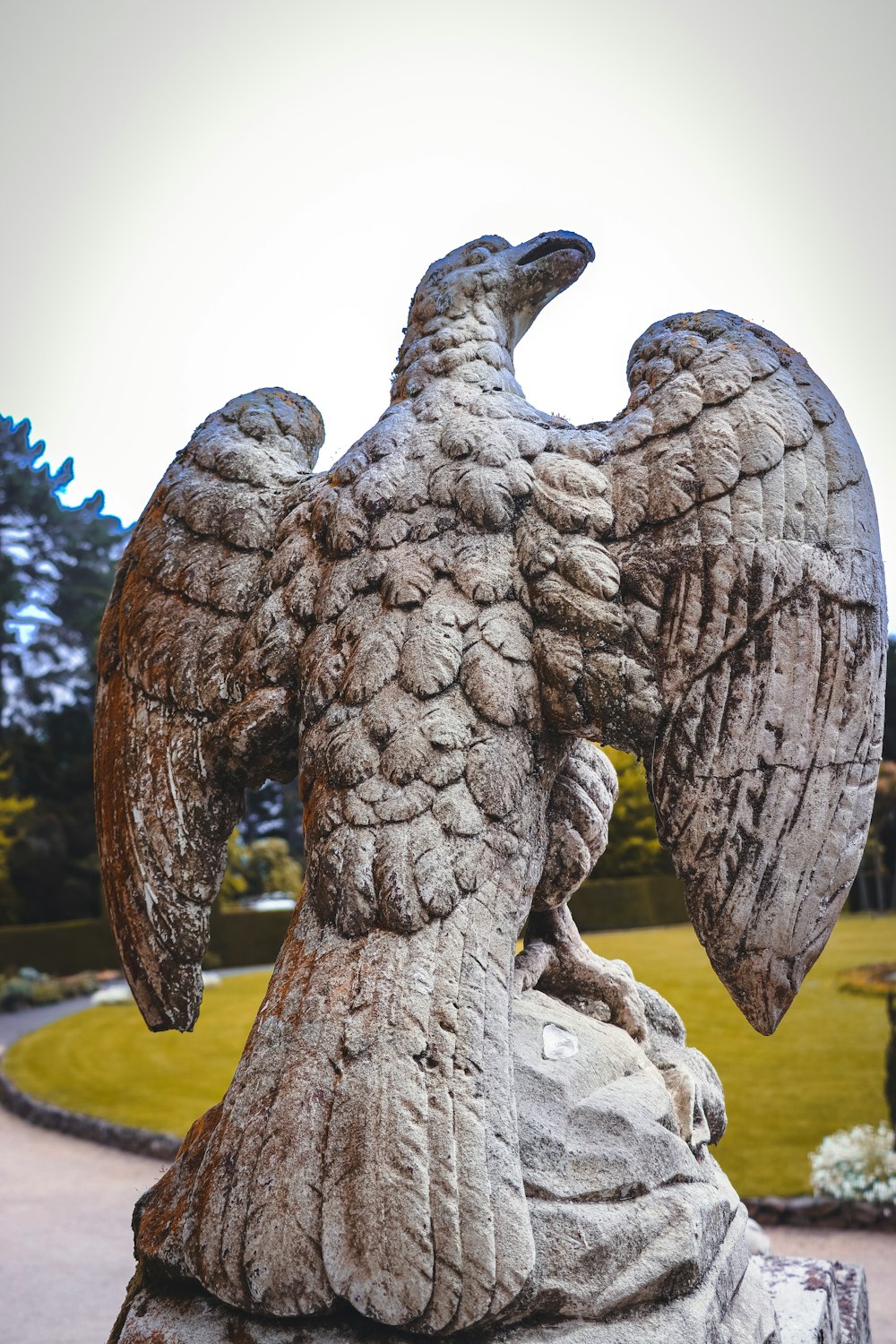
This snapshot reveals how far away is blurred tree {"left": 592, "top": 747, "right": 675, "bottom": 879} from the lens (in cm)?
1057

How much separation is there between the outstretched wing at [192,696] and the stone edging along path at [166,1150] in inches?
59.7

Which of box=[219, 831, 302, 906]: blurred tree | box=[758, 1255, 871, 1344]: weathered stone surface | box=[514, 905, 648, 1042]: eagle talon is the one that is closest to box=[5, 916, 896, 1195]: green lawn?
box=[758, 1255, 871, 1344]: weathered stone surface

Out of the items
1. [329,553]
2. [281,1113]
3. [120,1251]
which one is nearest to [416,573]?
[329,553]

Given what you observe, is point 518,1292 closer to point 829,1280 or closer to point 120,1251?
point 829,1280

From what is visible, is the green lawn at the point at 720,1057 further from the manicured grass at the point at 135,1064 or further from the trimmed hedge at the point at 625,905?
the trimmed hedge at the point at 625,905

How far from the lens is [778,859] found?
6.23ft

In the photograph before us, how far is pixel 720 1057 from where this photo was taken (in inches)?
252

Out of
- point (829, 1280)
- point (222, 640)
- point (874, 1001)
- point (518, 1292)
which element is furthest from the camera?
point (874, 1001)

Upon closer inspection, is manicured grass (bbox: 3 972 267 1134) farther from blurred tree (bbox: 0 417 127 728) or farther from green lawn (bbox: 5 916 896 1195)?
blurred tree (bbox: 0 417 127 728)

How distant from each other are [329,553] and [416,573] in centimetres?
20

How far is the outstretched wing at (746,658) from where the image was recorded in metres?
1.89

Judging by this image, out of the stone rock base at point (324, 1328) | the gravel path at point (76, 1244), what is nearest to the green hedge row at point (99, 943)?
the gravel path at point (76, 1244)

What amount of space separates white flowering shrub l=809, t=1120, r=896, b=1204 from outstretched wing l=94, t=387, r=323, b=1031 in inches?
175

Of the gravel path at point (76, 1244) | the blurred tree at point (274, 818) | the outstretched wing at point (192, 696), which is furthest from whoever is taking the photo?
the blurred tree at point (274, 818)
